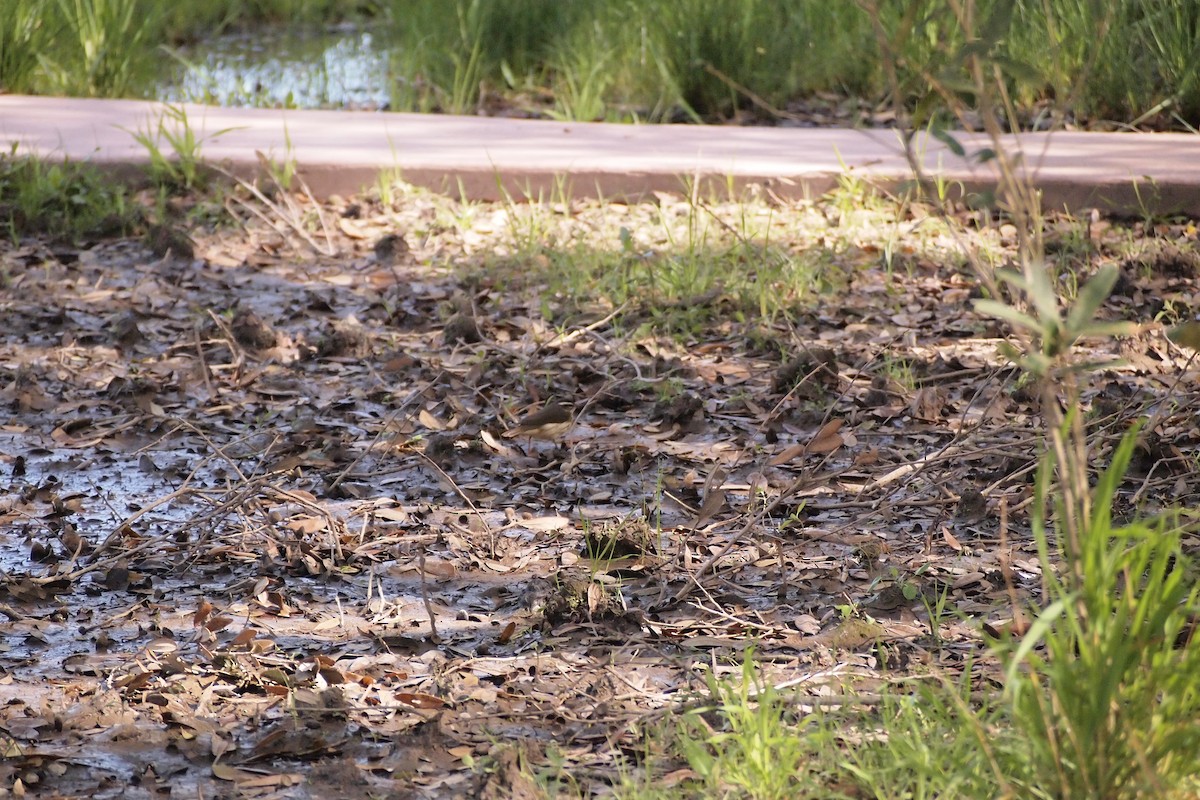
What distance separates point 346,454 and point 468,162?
7.87 ft

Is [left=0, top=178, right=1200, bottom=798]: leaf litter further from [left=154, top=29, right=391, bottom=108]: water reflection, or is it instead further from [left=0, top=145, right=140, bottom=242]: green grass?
[left=154, top=29, right=391, bottom=108]: water reflection

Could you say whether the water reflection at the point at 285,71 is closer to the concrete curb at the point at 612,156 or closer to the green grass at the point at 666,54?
the green grass at the point at 666,54

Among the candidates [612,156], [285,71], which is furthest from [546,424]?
[285,71]

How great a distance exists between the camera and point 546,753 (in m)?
2.14

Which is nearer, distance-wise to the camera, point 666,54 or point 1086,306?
point 1086,306

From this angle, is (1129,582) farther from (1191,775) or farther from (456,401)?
(456,401)

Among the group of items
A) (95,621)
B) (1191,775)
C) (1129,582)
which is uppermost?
(1129,582)

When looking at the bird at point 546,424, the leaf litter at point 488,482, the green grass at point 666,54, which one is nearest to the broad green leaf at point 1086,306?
the leaf litter at point 488,482

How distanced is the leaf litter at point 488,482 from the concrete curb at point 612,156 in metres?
0.19

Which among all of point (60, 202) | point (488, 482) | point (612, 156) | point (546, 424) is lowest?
point (488, 482)

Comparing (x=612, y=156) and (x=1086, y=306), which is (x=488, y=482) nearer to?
(x=1086, y=306)

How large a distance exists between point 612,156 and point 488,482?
106 inches

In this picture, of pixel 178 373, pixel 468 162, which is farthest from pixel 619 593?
pixel 468 162

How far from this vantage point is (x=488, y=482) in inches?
132
